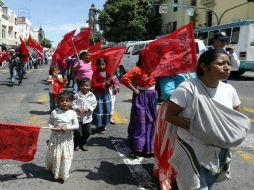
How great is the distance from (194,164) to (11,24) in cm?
8310

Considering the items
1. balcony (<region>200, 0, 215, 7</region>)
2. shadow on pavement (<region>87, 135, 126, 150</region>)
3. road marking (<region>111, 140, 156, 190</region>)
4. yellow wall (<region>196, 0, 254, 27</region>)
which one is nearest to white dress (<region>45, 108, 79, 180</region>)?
road marking (<region>111, 140, 156, 190</region>)

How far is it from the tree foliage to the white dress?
45.7m

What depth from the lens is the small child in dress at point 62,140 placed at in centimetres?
500

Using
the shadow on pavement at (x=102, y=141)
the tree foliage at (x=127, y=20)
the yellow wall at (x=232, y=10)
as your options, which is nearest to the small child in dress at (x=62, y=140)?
the shadow on pavement at (x=102, y=141)

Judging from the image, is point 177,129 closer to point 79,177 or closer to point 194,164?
point 194,164

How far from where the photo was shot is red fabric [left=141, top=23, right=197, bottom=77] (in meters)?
4.57

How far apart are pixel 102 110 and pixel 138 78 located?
1.60 meters

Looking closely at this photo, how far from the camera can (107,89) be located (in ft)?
24.3

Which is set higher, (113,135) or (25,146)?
(25,146)

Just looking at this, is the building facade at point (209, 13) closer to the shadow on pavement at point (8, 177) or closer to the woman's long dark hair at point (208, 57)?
the shadow on pavement at point (8, 177)

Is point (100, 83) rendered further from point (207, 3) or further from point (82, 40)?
point (207, 3)

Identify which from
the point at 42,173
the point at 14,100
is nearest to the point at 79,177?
the point at 42,173

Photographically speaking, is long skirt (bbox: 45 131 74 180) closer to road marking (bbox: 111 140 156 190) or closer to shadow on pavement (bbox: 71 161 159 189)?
shadow on pavement (bbox: 71 161 159 189)

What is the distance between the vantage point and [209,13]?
130 ft
